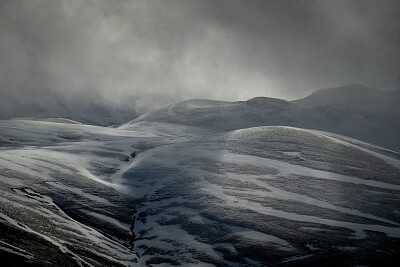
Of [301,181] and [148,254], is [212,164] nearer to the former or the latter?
[301,181]

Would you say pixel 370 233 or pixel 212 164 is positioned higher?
pixel 212 164

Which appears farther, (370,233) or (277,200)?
(277,200)

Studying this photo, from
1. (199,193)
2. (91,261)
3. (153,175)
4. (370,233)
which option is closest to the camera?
(91,261)

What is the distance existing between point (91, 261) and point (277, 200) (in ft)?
82.6

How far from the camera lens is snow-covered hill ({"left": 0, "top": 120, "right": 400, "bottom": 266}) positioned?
106ft

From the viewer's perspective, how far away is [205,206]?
44656 mm

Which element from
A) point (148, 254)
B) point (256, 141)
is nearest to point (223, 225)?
point (148, 254)

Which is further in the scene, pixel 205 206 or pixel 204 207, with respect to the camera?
pixel 205 206

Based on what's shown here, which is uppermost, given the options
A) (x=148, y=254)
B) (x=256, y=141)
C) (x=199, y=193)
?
(x=256, y=141)

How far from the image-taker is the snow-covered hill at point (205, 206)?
1268 inches

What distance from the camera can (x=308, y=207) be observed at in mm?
45031

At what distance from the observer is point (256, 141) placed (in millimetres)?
77375

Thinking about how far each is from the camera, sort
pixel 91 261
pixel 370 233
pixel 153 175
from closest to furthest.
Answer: pixel 91 261
pixel 370 233
pixel 153 175

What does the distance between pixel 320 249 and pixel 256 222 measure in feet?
24.6
